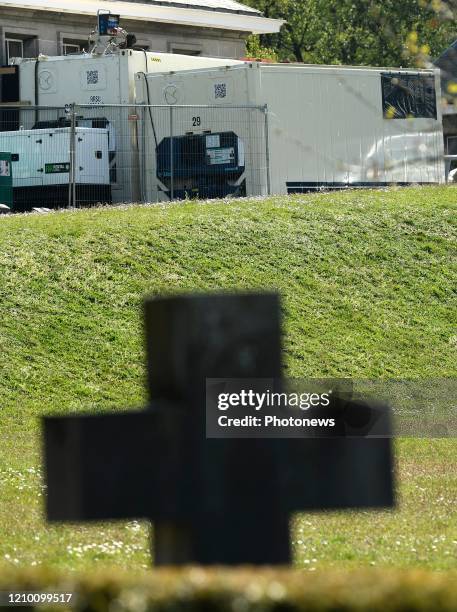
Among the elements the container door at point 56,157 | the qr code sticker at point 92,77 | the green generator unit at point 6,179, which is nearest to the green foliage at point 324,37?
the qr code sticker at point 92,77

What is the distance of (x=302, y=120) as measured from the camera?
26.2m

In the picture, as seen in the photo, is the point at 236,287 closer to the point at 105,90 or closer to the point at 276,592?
the point at 105,90

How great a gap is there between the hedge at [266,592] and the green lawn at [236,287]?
21.0 feet

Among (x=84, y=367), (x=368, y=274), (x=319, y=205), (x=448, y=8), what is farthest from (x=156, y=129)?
(x=448, y=8)

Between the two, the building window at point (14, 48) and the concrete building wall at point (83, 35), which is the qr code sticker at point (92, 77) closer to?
the concrete building wall at point (83, 35)

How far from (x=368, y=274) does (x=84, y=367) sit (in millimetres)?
5611

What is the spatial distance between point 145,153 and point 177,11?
1293 centimetres

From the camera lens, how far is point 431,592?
2736mm

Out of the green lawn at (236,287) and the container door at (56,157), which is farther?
the container door at (56,157)

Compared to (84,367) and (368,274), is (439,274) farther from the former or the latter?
(84,367)

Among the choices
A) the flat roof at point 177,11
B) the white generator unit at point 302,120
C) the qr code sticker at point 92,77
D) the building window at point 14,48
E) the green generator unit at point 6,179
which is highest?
the flat roof at point 177,11

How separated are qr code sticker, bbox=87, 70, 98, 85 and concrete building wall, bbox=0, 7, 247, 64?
858 cm

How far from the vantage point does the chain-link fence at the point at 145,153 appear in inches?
953

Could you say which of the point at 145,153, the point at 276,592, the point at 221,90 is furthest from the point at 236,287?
the point at 276,592
